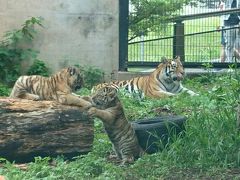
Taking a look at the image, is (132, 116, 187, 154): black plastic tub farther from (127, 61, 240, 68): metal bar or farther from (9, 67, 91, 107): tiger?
(127, 61, 240, 68): metal bar

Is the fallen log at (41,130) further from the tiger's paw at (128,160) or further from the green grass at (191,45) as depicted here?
the green grass at (191,45)

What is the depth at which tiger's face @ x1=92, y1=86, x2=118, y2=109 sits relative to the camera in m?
7.28

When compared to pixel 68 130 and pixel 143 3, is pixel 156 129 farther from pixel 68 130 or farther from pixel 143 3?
pixel 143 3

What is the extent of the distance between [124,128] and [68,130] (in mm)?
585

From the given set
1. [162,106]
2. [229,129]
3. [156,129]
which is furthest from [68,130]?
[162,106]

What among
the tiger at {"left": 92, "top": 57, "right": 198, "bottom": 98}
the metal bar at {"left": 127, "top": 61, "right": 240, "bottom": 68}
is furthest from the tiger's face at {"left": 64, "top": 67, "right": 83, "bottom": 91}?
the metal bar at {"left": 127, "top": 61, "right": 240, "bottom": 68}

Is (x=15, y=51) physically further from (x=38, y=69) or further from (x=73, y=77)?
(x=73, y=77)

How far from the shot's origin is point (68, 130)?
704cm

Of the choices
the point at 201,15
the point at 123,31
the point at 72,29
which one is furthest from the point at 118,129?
the point at 201,15

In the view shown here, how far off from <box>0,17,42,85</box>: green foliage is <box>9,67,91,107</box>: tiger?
10.5 feet

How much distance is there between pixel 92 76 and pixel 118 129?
560 centimetres

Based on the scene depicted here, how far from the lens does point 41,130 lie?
695 centimetres

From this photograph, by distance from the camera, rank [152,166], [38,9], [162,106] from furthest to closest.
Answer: [38,9] → [162,106] → [152,166]

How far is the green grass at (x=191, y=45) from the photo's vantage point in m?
13.0
